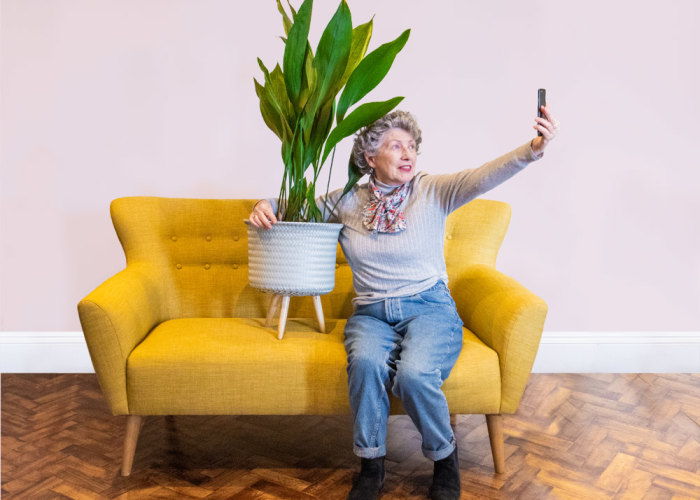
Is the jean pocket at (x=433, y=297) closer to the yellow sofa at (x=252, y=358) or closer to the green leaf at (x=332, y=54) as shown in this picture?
the yellow sofa at (x=252, y=358)

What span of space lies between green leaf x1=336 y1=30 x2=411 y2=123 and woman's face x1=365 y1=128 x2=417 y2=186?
7.1 inches

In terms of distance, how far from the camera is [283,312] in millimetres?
2002

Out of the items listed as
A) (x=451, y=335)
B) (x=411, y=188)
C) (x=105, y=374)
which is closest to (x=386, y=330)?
(x=451, y=335)

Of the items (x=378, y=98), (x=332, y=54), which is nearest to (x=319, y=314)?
(x=332, y=54)

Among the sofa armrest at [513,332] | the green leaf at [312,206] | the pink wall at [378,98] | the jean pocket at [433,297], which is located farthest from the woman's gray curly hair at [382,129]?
the pink wall at [378,98]

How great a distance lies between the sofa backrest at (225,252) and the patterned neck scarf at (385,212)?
1.28 feet

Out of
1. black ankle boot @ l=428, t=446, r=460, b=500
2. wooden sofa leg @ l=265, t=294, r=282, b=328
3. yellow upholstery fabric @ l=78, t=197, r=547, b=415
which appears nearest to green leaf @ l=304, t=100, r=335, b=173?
wooden sofa leg @ l=265, t=294, r=282, b=328

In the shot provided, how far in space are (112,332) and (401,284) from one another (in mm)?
856

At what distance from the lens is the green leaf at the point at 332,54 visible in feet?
5.88

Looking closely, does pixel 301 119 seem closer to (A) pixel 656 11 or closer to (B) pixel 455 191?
(B) pixel 455 191

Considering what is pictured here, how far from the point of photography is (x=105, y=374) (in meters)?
1.84

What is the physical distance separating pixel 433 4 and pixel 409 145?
1.01 metres

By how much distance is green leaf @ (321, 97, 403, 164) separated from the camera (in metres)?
1.84

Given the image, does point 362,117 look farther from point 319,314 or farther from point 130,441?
point 130,441
